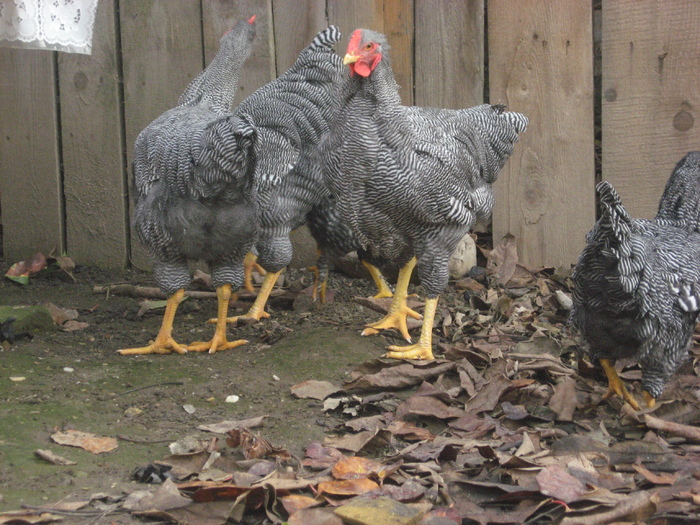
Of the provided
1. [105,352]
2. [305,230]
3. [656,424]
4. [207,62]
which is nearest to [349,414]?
[656,424]

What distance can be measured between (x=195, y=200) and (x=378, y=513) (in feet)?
8.56

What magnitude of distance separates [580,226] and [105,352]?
373 cm

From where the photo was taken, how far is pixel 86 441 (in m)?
3.60

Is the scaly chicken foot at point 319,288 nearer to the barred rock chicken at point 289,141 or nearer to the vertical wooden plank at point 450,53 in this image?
the barred rock chicken at point 289,141

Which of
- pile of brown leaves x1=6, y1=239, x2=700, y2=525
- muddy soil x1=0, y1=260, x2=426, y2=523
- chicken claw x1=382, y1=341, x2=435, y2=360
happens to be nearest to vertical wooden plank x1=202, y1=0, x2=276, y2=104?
muddy soil x1=0, y1=260, x2=426, y2=523

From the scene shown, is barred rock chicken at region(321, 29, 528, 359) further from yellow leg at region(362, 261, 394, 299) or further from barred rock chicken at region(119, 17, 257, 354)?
yellow leg at region(362, 261, 394, 299)

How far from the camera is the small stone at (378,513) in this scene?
2.79m

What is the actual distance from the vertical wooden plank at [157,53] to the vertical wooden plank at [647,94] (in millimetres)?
3271

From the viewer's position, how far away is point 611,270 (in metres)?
3.84

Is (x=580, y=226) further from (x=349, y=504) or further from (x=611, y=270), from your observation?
(x=349, y=504)

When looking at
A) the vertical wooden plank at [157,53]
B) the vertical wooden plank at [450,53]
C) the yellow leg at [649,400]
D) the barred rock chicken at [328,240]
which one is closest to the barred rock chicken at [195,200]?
the barred rock chicken at [328,240]

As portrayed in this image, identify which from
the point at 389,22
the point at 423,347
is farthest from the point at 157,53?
the point at 423,347

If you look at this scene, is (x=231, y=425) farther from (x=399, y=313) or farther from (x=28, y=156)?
(x=28, y=156)

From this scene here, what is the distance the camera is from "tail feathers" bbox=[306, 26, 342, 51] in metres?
5.84
